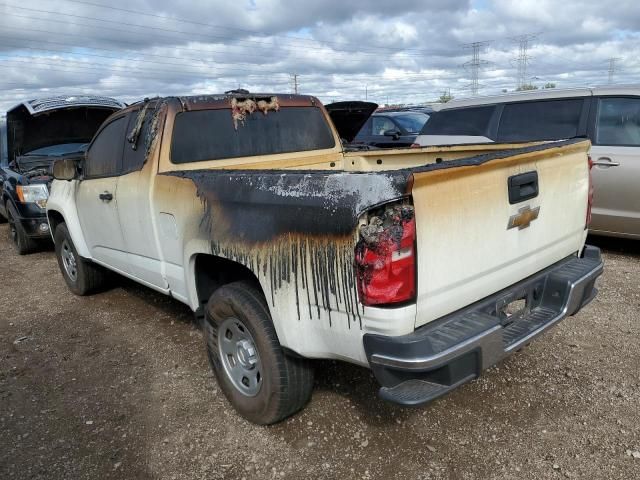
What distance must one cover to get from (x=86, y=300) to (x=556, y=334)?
441 cm

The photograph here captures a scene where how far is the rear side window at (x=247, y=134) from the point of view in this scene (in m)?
3.55

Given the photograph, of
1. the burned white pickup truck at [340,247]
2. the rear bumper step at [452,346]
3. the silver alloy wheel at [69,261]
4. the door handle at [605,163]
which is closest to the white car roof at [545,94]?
the door handle at [605,163]

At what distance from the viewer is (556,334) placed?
3.92 metres

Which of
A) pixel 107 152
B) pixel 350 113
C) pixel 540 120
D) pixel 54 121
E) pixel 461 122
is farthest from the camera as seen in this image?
pixel 54 121

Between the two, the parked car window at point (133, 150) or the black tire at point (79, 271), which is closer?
the parked car window at point (133, 150)

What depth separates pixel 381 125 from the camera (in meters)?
11.2

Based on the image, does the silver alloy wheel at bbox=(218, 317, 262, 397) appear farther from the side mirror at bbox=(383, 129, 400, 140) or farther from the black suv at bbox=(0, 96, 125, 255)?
the side mirror at bbox=(383, 129, 400, 140)

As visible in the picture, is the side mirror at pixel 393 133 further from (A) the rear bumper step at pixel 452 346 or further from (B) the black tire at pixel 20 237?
(A) the rear bumper step at pixel 452 346

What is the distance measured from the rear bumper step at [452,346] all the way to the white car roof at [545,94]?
3.96m

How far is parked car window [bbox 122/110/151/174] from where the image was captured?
362 centimetres

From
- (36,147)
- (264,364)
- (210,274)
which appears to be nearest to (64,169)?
(210,274)

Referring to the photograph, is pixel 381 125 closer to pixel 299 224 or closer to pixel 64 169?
pixel 64 169

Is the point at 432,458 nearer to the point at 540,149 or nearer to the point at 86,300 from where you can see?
the point at 540,149

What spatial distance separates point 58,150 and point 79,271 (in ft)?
13.4
